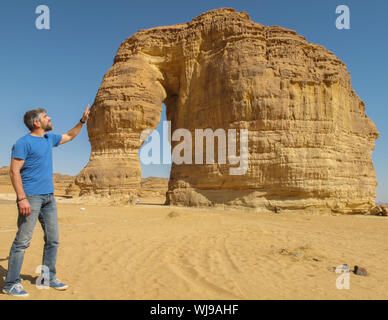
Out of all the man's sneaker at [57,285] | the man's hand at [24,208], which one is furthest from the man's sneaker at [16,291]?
the man's hand at [24,208]

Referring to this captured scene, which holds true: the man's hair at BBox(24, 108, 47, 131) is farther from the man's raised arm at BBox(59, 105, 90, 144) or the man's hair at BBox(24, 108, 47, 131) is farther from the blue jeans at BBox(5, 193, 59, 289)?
the blue jeans at BBox(5, 193, 59, 289)

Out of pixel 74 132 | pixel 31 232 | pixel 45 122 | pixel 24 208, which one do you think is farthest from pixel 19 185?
pixel 74 132

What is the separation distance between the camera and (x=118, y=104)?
67.8 feet

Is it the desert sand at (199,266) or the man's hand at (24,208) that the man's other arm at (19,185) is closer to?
the man's hand at (24,208)

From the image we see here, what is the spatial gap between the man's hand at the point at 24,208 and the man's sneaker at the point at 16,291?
2.55ft

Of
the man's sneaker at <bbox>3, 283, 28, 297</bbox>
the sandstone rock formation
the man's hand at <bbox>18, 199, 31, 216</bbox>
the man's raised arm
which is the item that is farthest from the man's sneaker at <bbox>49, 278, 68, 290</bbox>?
the sandstone rock formation

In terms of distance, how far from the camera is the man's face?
3.41 metres

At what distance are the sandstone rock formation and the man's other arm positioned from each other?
13.1 metres

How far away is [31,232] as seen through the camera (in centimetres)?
318

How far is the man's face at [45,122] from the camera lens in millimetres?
3414

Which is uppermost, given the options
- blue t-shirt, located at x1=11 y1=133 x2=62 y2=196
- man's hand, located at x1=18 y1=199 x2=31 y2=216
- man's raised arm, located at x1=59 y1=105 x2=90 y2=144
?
man's raised arm, located at x1=59 y1=105 x2=90 y2=144

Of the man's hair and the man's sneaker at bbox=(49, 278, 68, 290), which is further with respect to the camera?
the man's hair

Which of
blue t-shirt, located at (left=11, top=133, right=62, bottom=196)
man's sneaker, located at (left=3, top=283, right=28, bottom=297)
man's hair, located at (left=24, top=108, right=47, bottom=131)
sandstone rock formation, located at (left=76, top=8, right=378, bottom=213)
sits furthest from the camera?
sandstone rock formation, located at (left=76, top=8, right=378, bottom=213)

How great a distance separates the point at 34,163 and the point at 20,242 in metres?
0.91
